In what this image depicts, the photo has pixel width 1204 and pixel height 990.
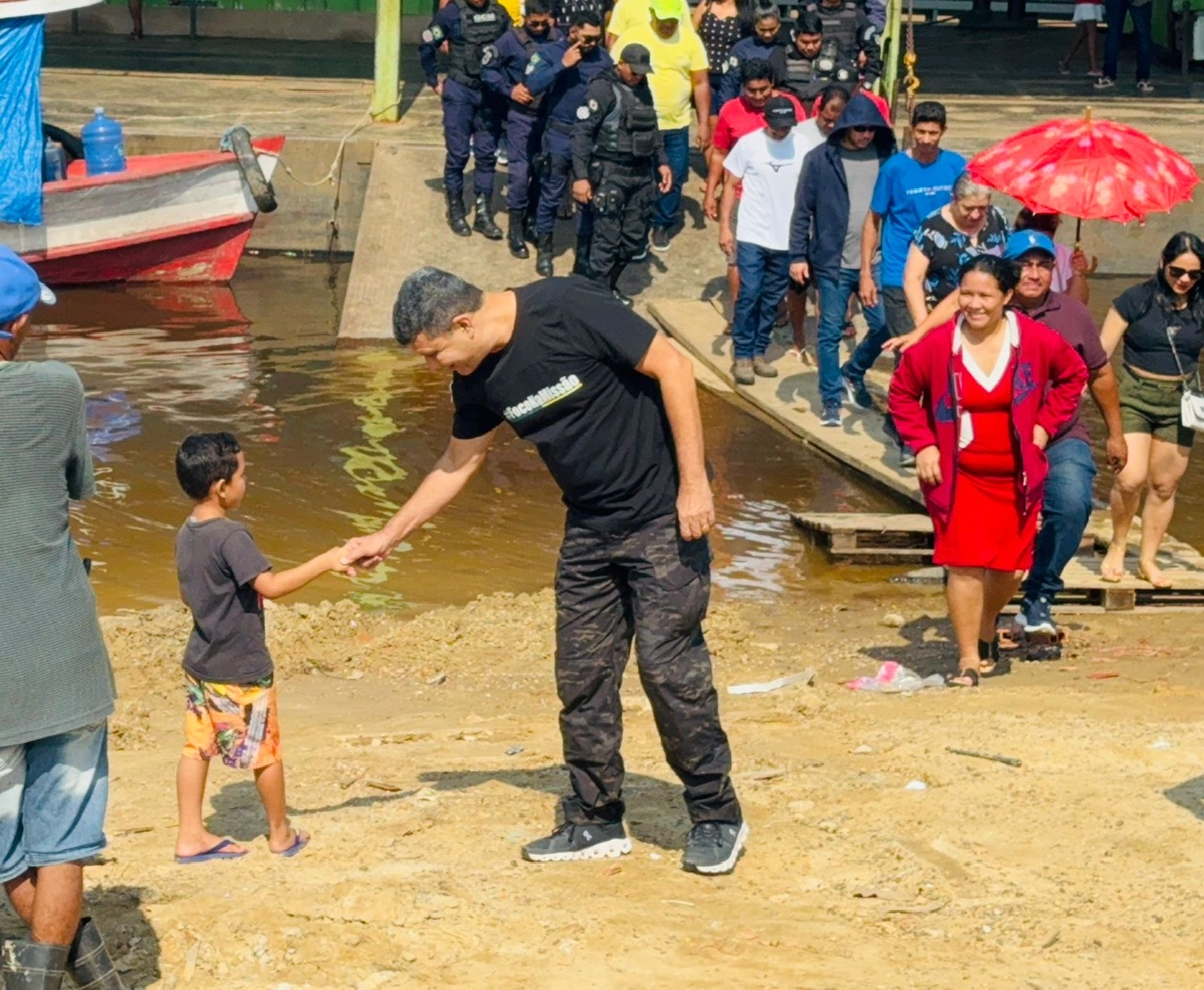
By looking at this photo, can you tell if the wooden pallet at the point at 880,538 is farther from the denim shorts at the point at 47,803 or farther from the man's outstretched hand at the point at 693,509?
the denim shorts at the point at 47,803

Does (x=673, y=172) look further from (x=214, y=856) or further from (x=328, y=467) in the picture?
(x=214, y=856)

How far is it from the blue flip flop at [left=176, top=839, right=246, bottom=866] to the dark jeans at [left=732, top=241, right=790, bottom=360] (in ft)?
23.3

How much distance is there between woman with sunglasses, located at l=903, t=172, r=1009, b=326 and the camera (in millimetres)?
9297

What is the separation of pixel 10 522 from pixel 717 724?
2.10 meters

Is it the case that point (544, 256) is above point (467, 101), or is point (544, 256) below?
below

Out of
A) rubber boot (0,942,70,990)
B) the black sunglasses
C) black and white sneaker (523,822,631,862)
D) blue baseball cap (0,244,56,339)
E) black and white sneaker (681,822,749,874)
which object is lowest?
black and white sneaker (523,822,631,862)

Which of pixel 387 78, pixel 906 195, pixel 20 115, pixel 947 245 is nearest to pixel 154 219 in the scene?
pixel 20 115

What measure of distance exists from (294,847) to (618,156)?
8.32 m

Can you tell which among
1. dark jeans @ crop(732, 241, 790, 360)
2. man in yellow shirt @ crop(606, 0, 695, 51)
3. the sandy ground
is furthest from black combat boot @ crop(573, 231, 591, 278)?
the sandy ground

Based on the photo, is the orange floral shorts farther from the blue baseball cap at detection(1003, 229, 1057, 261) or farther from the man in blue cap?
the blue baseball cap at detection(1003, 229, 1057, 261)

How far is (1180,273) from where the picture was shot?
8.45 metres

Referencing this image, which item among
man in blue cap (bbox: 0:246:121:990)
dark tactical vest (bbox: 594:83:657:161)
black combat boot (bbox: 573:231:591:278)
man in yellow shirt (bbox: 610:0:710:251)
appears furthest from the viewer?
man in yellow shirt (bbox: 610:0:710:251)

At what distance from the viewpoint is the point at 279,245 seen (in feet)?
60.0

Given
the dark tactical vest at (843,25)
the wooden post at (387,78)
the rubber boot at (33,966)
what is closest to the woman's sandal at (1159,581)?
the rubber boot at (33,966)
